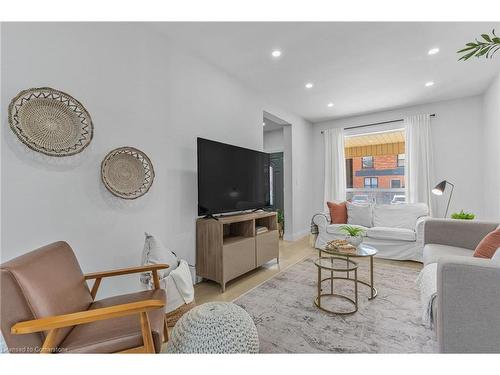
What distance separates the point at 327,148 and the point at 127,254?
14.3 ft

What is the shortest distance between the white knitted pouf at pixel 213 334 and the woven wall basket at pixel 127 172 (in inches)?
47.2

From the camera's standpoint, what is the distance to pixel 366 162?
16.1 feet

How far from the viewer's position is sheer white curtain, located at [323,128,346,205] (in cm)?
495

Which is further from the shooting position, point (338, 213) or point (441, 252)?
point (338, 213)

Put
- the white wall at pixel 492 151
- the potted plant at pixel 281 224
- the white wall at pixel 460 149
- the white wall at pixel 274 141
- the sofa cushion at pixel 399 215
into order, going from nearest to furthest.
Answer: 1. the white wall at pixel 492 151
2. the sofa cushion at pixel 399 215
3. the white wall at pixel 460 149
4. the potted plant at pixel 281 224
5. the white wall at pixel 274 141

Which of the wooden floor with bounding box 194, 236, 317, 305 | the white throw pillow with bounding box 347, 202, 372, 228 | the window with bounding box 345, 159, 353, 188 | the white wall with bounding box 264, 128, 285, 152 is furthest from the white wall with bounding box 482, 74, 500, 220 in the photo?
the white wall with bounding box 264, 128, 285, 152

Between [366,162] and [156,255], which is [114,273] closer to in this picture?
[156,255]

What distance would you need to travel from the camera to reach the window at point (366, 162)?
484 cm

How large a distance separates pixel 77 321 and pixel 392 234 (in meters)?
3.68

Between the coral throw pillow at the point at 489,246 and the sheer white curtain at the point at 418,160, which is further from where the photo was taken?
the sheer white curtain at the point at 418,160

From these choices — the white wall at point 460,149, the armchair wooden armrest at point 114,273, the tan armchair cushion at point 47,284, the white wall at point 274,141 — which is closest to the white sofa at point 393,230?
the white wall at point 460,149

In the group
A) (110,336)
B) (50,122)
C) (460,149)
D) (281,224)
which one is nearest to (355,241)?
(110,336)

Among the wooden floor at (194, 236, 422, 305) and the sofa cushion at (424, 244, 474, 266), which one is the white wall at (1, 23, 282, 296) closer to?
the wooden floor at (194, 236, 422, 305)

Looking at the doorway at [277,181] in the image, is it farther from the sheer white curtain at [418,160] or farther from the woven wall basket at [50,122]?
the woven wall basket at [50,122]
